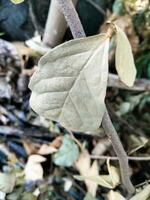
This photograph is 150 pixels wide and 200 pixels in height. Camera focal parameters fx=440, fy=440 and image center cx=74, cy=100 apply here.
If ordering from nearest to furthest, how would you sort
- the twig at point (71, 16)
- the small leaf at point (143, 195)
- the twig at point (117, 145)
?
the twig at point (71, 16) < the twig at point (117, 145) < the small leaf at point (143, 195)

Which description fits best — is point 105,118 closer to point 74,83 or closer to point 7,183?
point 74,83

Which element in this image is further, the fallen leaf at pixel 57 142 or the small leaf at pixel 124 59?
the fallen leaf at pixel 57 142

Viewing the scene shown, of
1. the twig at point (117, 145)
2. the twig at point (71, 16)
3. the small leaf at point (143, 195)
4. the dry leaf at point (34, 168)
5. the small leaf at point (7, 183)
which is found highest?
the twig at point (71, 16)

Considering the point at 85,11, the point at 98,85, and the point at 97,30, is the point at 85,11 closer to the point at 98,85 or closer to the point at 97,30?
the point at 97,30

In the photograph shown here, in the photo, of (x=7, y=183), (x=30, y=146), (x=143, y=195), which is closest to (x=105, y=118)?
(x=143, y=195)

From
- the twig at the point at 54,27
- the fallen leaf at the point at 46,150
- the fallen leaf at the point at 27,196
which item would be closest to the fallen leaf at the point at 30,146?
the fallen leaf at the point at 46,150

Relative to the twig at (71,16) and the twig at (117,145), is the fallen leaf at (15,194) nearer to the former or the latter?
the twig at (117,145)

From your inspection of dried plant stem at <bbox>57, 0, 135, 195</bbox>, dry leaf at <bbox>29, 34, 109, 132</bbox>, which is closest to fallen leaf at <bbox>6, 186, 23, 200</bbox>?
dried plant stem at <bbox>57, 0, 135, 195</bbox>

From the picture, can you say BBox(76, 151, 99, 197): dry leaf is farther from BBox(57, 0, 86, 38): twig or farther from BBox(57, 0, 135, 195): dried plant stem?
BBox(57, 0, 86, 38): twig

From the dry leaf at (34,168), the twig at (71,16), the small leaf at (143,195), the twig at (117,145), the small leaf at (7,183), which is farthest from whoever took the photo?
the dry leaf at (34,168)
